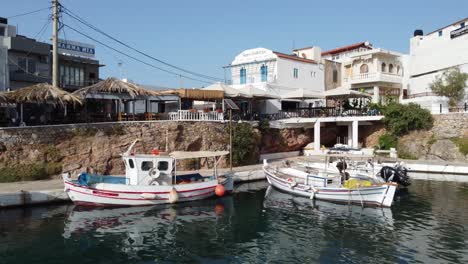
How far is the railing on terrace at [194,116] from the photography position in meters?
32.3

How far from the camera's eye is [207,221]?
19609 millimetres

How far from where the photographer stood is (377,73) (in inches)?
2007

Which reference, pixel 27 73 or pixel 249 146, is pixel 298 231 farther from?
pixel 27 73

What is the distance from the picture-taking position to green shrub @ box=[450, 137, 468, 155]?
37094 millimetres

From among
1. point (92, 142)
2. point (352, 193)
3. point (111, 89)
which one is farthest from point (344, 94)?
point (92, 142)

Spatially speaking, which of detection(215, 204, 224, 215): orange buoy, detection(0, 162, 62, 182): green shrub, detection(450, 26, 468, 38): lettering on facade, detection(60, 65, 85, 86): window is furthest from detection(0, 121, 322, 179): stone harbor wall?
detection(450, 26, 468, 38): lettering on facade

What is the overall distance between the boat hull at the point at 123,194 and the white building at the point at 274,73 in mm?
22519

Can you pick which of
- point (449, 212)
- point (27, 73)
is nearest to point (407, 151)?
point (449, 212)

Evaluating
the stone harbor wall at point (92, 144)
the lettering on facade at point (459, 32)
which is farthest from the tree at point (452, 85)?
the stone harbor wall at point (92, 144)

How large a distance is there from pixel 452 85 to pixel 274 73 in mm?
19011

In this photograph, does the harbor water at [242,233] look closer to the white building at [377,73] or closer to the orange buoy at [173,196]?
the orange buoy at [173,196]

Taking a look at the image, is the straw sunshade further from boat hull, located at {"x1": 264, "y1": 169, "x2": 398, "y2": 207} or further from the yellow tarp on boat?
the yellow tarp on boat

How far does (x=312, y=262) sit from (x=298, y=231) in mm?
3903

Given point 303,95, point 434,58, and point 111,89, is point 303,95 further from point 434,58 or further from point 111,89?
point 111,89
